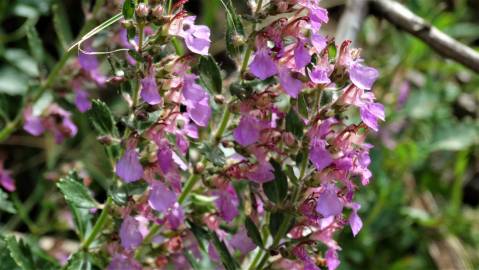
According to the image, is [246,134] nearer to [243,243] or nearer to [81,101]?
[243,243]

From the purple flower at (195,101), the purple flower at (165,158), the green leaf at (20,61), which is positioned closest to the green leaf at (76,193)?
the purple flower at (165,158)

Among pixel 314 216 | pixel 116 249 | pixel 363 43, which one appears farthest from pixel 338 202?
pixel 363 43

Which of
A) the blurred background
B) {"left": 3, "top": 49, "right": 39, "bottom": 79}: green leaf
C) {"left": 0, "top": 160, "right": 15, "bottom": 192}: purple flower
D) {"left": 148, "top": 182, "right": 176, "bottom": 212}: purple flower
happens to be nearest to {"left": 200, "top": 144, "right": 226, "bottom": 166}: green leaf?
{"left": 148, "top": 182, "right": 176, "bottom": 212}: purple flower

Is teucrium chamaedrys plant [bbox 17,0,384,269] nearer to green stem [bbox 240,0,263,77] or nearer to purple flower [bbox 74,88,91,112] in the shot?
green stem [bbox 240,0,263,77]

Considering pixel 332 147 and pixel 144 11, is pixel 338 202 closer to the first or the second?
pixel 332 147

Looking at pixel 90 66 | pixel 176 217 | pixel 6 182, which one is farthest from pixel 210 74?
pixel 6 182

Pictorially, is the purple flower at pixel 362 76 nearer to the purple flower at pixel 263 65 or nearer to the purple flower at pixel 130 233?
the purple flower at pixel 263 65

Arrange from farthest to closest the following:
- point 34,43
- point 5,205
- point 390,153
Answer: point 390,153, point 34,43, point 5,205
